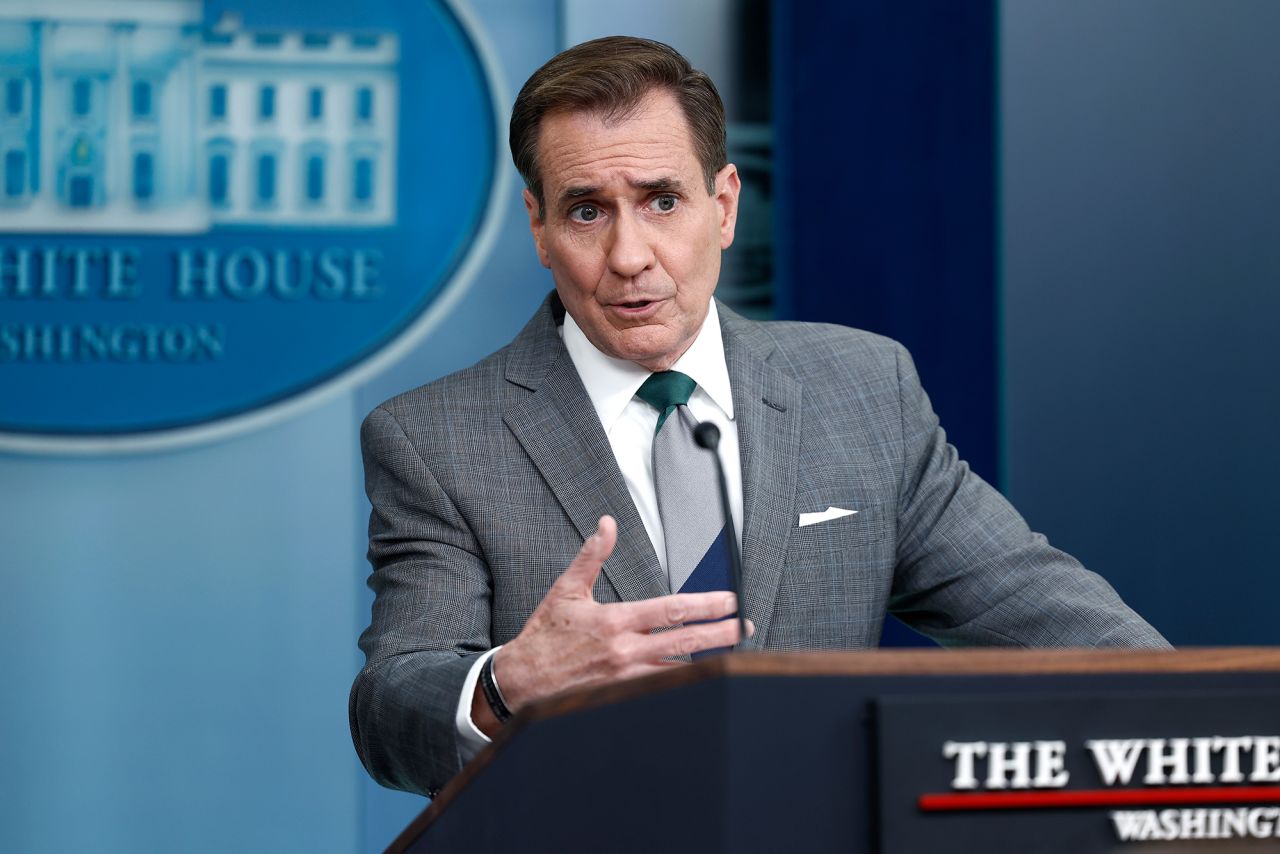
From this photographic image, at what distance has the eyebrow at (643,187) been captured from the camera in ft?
5.83

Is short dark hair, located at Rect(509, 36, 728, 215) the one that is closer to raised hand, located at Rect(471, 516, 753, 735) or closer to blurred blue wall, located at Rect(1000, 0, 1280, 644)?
raised hand, located at Rect(471, 516, 753, 735)

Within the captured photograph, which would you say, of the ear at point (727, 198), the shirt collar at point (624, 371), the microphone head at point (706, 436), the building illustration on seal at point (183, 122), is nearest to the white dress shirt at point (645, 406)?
the shirt collar at point (624, 371)

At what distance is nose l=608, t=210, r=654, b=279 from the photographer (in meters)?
1.76

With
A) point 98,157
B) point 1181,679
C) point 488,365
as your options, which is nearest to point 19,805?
point 98,157

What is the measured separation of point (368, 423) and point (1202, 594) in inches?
62.1

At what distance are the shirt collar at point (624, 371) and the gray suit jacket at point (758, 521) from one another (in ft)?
0.07

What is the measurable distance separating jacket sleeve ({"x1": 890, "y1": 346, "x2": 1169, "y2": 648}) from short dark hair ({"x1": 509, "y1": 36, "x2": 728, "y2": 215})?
0.45 m

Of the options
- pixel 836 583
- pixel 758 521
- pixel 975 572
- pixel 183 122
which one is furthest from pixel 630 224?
pixel 183 122

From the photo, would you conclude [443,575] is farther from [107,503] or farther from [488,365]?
[107,503]

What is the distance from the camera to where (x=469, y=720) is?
138 centimetres

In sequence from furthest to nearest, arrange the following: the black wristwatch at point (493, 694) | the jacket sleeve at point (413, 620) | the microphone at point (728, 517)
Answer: the jacket sleeve at point (413, 620) → the black wristwatch at point (493, 694) → the microphone at point (728, 517)

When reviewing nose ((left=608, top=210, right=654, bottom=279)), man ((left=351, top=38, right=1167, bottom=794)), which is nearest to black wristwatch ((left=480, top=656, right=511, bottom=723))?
man ((left=351, top=38, right=1167, bottom=794))

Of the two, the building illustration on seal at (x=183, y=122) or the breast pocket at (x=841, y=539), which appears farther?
the building illustration on seal at (x=183, y=122)

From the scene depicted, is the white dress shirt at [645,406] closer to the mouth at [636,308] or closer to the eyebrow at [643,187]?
the mouth at [636,308]
